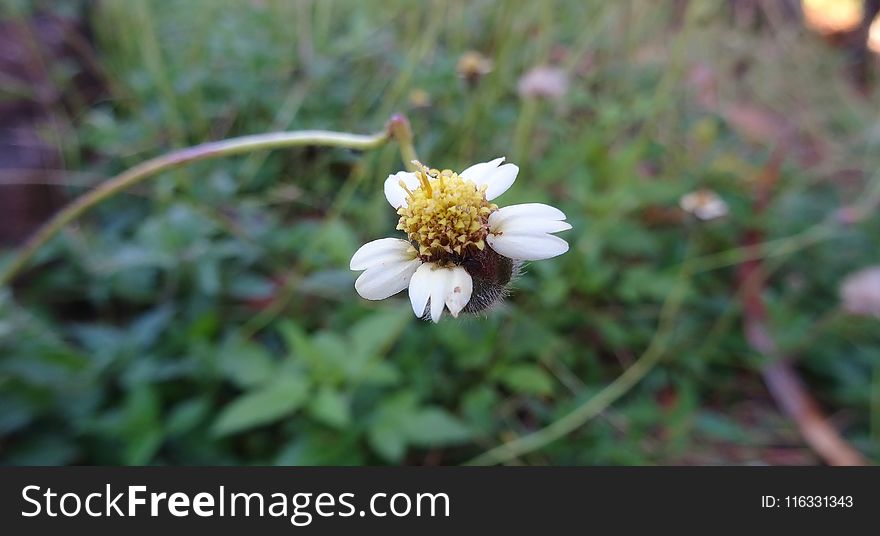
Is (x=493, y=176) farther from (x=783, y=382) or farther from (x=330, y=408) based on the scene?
(x=783, y=382)

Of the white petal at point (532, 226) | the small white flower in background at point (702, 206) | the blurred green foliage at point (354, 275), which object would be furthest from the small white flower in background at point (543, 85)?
the white petal at point (532, 226)

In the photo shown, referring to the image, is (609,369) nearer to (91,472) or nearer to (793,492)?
(793,492)

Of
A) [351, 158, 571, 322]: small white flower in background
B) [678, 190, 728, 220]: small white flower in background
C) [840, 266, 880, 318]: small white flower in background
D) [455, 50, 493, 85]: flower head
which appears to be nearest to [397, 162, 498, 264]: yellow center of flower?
[351, 158, 571, 322]: small white flower in background

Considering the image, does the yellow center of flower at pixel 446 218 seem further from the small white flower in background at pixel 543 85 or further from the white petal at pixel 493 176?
the small white flower in background at pixel 543 85

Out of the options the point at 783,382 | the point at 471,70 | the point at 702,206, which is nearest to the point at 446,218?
the point at 471,70

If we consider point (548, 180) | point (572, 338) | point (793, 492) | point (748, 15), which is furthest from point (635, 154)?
point (748, 15)

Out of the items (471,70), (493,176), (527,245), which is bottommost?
(527,245)

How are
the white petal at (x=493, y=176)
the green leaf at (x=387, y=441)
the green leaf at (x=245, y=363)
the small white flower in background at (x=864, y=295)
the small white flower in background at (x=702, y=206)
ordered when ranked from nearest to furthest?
the white petal at (x=493, y=176) < the green leaf at (x=387, y=441) < the green leaf at (x=245, y=363) < the small white flower in background at (x=864, y=295) < the small white flower in background at (x=702, y=206)
